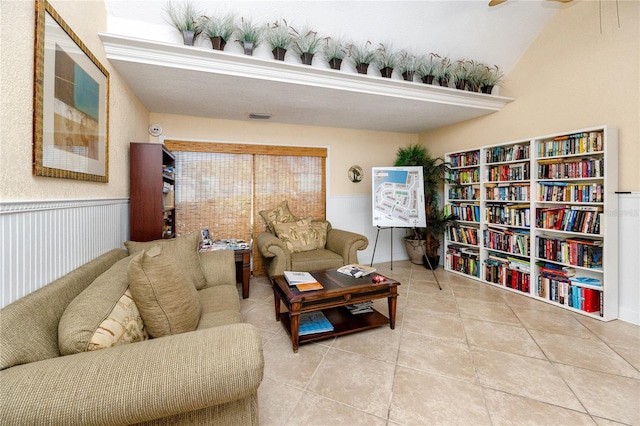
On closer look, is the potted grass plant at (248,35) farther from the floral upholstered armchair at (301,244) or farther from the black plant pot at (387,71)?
the floral upholstered armchair at (301,244)

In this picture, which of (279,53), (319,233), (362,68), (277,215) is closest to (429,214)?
(319,233)

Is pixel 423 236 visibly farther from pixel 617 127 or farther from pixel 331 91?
pixel 331 91

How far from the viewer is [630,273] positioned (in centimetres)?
253

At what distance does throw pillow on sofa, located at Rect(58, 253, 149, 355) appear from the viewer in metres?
0.91

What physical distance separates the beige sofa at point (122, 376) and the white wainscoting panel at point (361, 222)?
360 centimetres

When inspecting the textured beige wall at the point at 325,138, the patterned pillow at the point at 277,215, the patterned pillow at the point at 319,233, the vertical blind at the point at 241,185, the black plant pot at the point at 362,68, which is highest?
the black plant pot at the point at 362,68

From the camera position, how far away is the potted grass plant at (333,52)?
2781 millimetres

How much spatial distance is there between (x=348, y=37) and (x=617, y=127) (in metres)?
2.70

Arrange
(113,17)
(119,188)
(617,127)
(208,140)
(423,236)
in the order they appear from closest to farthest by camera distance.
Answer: (113,17) → (119,188) → (617,127) → (208,140) → (423,236)

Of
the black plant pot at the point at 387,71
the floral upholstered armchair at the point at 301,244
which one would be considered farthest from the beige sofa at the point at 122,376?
the black plant pot at the point at 387,71

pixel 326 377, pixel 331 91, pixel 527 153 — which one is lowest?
pixel 326 377

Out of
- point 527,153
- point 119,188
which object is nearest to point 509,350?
point 527,153

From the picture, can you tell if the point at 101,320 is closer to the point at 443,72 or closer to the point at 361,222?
the point at 443,72

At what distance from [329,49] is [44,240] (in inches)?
106
